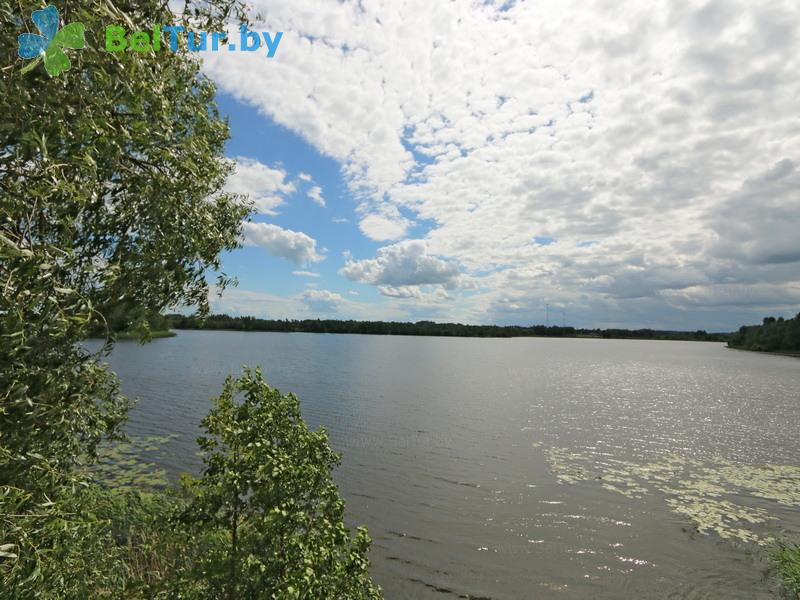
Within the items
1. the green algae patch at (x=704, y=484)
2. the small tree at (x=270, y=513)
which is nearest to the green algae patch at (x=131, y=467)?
the small tree at (x=270, y=513)

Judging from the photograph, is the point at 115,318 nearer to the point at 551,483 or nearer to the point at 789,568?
the point at 789,568

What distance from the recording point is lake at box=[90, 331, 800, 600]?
1709 centimetres

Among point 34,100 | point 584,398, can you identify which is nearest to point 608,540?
point 34,100

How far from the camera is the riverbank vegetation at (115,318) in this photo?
530 centimetres

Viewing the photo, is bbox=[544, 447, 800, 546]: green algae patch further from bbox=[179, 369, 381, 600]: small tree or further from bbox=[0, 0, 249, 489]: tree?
bbox=[0, 0, 249, 489]: tree

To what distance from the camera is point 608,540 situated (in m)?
19.7

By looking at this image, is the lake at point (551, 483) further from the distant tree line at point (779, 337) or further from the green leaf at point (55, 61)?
the distant tree line at point (779, 337)

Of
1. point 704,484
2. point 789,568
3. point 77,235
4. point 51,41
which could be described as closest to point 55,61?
point 51,41

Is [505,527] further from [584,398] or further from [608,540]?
[584,398]

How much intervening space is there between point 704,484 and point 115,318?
108ft

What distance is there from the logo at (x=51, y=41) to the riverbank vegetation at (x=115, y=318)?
147 mm

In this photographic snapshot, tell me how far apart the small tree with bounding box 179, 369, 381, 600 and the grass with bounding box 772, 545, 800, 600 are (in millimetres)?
17438

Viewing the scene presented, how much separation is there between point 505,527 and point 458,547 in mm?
3188

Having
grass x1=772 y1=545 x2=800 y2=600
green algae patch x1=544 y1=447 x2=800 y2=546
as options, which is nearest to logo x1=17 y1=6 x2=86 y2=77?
grass x1=772 y1=545 x2=800 y2=600
